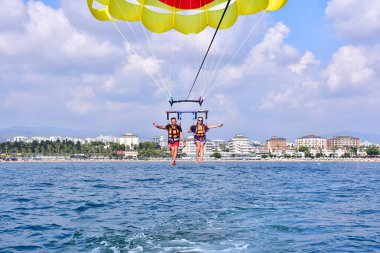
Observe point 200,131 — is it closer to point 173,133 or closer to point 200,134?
point 200,134

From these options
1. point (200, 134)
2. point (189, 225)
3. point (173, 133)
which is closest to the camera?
point (173, 133)

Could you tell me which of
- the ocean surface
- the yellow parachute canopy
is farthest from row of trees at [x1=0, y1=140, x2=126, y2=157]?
the yellow parachute canopy

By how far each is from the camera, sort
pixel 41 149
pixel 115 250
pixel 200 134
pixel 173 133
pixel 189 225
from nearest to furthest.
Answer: pixel 115 250 < pixel 173 133 < pixel 200 134 < pixel 189 225 < pixel 41 149

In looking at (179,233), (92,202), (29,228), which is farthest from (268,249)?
(92,202)

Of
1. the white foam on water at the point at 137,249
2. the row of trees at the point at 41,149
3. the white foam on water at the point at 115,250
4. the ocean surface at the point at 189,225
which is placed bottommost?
the white foam on water at the point at 115,250

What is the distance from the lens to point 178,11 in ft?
55.9

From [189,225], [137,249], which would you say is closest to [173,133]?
[189,225]

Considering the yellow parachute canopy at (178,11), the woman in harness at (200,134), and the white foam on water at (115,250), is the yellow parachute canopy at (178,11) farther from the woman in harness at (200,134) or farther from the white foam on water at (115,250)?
the white foam on water at (115,250)

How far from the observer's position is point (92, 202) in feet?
83.0

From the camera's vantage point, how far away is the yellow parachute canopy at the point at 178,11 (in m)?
16.4

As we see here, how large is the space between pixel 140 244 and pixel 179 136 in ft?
13.7

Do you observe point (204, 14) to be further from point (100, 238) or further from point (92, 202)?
point (92, 202)

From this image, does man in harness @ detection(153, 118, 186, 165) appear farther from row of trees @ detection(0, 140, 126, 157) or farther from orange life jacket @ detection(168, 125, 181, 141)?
row of trees @ detection(0, 140, 126, 157)

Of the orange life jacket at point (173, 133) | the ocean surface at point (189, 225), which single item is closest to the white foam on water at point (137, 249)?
the ocean surface at point (189, 225)
